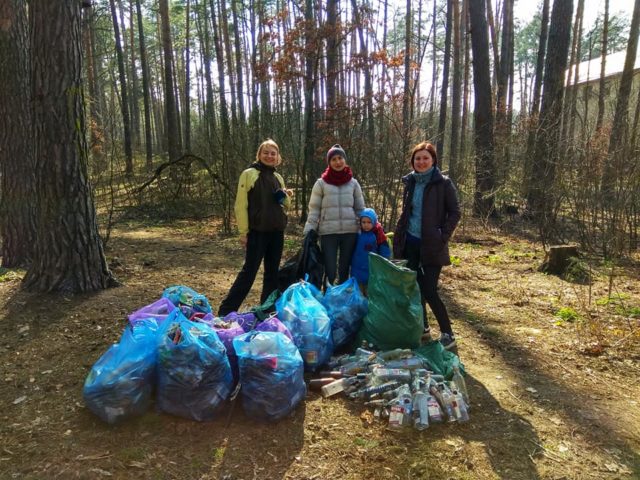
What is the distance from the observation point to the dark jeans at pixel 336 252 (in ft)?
14.3

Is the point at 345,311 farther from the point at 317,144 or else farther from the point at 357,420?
the point at 317,144

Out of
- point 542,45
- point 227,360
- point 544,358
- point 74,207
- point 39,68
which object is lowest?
point 544,358

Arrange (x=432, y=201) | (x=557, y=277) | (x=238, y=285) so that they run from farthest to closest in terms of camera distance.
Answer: (x=557, y=277) → (x=238, y=285) → (x=432, y=201)

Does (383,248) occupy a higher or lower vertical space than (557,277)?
higher

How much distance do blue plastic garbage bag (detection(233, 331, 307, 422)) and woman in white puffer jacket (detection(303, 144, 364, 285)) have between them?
5.69 feet

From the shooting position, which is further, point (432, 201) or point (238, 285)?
point (238, 285)

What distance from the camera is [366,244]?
4289 mm

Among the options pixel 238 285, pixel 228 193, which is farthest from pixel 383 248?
pixel 228 193

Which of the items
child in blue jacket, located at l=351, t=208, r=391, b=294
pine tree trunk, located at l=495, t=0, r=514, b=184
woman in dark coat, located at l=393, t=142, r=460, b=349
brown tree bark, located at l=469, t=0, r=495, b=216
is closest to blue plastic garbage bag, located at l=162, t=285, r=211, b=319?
child in blue jacket, located at l=351, t=208, r=391, b=294

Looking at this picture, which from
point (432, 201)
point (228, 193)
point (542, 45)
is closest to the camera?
point (432, 201)

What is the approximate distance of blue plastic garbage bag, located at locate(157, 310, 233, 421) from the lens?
260 centimetres

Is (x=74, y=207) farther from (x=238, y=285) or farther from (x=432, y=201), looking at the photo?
(x=432, y=201)

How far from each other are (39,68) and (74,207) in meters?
1.33

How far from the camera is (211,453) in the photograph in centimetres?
245
